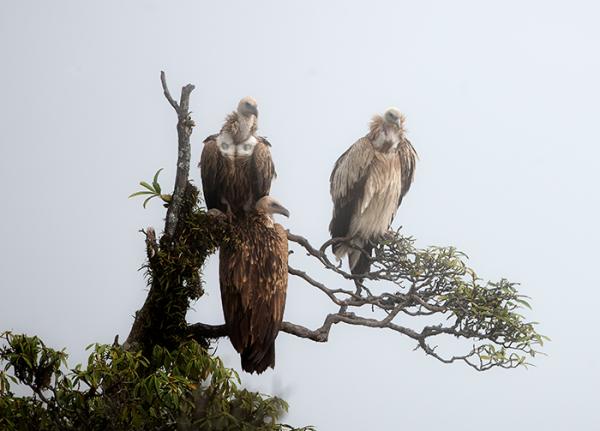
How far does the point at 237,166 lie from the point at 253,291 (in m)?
0.82

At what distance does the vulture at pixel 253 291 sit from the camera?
685 cm

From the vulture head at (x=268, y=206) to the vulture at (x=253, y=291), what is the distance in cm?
7

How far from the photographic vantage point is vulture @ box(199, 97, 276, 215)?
7.03 metres

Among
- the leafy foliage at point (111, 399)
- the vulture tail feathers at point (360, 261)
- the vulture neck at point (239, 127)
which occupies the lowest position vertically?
the leafy foliage at point (111, 399)

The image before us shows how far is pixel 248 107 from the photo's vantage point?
23.2 feet

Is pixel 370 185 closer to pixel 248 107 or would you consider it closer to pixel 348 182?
pixel 348 182

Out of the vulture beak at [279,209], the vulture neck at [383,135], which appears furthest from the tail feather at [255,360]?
the vulture neck at [383,135]

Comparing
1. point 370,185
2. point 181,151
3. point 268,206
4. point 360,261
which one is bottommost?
point 181,151

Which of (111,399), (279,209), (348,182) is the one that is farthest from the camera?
(348,182)

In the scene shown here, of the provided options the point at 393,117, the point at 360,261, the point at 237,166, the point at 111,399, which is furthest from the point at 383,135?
the point at 111,399

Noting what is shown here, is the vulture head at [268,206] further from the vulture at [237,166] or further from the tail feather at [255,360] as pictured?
the tail feather at [255,360]

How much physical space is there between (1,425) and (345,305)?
2547 millimetres

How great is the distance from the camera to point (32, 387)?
6.30 meters

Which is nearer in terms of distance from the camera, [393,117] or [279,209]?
[279,209]
